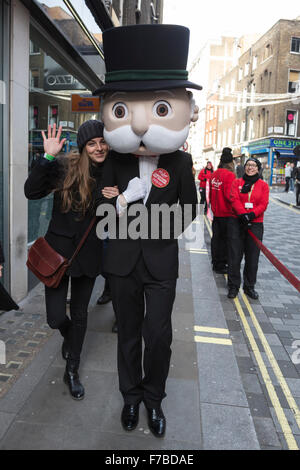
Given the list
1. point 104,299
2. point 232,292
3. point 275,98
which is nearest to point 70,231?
point 104,299

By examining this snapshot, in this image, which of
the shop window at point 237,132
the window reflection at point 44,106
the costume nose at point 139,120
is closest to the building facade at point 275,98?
the shop window at point 237,132

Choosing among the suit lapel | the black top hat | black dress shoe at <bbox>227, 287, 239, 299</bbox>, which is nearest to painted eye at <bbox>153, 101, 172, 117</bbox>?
the black top hat

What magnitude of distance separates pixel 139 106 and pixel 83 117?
6921mm

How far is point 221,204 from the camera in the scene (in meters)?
6.25

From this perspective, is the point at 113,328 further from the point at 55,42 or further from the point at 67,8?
the point at 67,8

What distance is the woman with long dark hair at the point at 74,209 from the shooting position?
9.05ft

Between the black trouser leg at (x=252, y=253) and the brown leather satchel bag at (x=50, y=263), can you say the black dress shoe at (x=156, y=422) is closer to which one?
the brown leather satchel bag at (x=50, y=263)

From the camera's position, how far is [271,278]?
6598mm

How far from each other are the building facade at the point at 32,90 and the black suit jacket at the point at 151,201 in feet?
7.51

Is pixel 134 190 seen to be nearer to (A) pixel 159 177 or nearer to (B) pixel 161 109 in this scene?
(A) pixel 159 177

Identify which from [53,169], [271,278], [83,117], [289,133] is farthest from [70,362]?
[289,133]

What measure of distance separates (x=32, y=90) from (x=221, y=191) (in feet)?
9.89

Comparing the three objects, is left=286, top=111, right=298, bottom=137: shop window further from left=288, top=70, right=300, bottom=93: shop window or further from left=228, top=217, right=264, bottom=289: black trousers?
left=228, top=217, right=264, bottom=289: black trousers
